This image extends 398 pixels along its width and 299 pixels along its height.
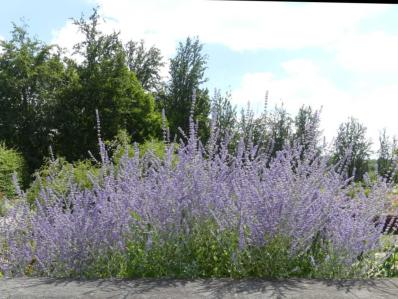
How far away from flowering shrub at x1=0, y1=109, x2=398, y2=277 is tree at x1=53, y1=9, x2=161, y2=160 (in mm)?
22253

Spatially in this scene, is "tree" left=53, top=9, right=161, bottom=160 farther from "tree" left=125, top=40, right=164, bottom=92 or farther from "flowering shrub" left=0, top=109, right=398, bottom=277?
"flowering shrub" left=0, top=109, right=398, bottom=277

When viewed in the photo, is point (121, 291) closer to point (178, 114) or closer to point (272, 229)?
point (272, 229)

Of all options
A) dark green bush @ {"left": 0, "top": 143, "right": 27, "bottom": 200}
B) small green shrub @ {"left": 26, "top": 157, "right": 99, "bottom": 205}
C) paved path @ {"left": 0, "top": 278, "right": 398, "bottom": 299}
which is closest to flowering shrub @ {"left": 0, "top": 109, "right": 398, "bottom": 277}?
paved path @ {"left": 0, "top": 278, "right": 398, "bottom": 299}

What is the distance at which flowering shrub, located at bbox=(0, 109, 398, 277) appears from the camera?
2.98 metres

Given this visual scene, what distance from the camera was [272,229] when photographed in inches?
Result: 116

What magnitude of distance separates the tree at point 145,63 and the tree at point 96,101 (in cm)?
869

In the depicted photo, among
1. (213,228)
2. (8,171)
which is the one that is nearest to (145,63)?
(8,171)

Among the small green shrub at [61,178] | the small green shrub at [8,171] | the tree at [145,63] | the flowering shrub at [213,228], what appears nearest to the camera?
the flowering shrub at [213,228]

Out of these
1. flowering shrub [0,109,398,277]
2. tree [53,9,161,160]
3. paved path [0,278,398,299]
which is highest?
tree [53,9,161,160]

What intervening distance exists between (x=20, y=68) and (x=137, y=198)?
27.5 meters

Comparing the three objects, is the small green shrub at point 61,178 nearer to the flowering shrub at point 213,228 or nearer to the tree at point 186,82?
the flowering shrub at point 213,228

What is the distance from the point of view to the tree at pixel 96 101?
26.0 metres

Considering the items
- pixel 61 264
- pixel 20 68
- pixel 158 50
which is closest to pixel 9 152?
pixel 20 68

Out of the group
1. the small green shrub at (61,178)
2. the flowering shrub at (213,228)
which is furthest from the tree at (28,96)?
the flowering shrub at (213,228)
